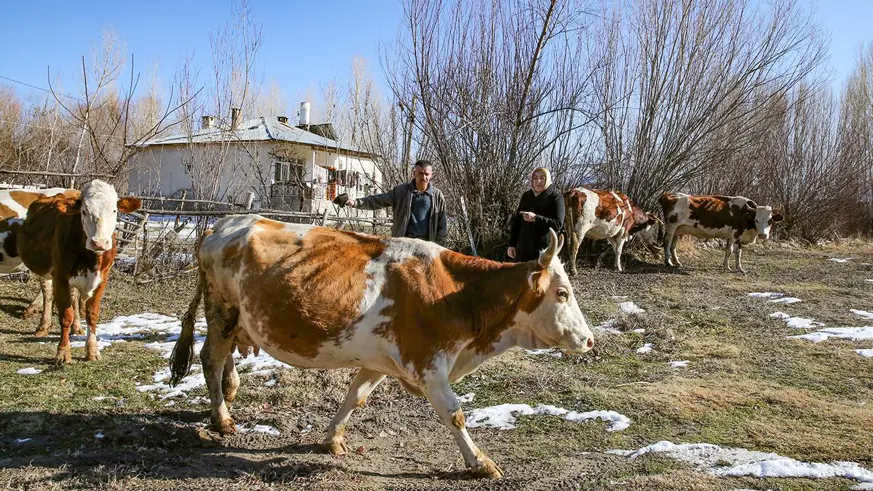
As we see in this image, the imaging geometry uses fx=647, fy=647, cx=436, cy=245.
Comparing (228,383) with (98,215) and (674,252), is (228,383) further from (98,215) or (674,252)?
(674,252)

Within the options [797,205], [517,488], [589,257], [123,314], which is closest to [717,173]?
[797,205]

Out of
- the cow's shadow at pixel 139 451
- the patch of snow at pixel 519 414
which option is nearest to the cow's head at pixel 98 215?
the cow's shadow at pixel 139 451

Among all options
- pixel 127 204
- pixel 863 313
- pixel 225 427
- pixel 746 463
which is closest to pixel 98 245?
pixel 127 204

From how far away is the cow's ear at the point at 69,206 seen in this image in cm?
686

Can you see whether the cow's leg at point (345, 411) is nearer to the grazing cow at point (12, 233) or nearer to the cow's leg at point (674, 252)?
the grazing cow at point (12, 233)

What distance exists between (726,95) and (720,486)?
45.6ft

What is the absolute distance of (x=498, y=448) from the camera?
456cm

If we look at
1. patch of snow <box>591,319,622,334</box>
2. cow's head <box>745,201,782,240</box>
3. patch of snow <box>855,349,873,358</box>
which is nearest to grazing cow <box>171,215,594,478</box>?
patch of snow <box>591,319,622,334</box>

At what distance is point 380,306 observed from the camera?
4078mm

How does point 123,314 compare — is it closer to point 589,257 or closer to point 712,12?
point 589,257

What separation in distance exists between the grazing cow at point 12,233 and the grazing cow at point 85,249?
2.94 feet

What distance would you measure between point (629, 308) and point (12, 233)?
8.62 metres

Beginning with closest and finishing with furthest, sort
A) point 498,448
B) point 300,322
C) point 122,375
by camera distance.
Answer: point 300,322
point 498,448
point 122,375

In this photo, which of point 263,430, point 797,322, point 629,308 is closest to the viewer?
point 263,430
